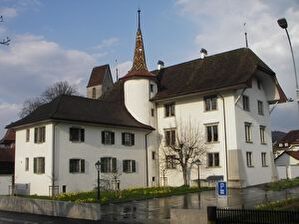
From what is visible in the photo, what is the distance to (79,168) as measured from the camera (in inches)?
1433

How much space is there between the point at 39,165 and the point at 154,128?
41.9 ft

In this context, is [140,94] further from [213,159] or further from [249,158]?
[249,158]

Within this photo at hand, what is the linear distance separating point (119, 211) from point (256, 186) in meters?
18.9

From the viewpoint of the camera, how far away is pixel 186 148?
134 feet

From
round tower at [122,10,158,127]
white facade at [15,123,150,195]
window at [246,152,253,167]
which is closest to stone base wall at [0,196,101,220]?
white facade at [15,123,150,195]

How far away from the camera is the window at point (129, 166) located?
40.3m

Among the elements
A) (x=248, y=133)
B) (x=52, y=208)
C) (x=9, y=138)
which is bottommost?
(x=52, y=208)

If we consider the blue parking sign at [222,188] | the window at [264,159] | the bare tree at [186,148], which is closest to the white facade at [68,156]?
the bare tree at [186,148]

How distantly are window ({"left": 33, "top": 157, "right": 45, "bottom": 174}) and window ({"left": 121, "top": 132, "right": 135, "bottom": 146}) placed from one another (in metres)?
8.06

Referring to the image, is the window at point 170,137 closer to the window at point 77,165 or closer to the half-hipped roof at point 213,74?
the half-hipped roof at point 213,74

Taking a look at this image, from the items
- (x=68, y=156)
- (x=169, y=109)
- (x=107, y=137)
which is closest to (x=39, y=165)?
(x=68, y=156)

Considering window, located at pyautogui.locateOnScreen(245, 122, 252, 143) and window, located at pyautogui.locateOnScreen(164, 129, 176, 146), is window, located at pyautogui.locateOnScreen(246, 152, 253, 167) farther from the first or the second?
window, located at pyautogui.locateOnScreen(164, 129, 176, 146)

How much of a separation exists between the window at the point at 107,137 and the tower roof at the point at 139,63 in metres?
7.73

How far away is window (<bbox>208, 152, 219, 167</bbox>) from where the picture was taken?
1549 inches
